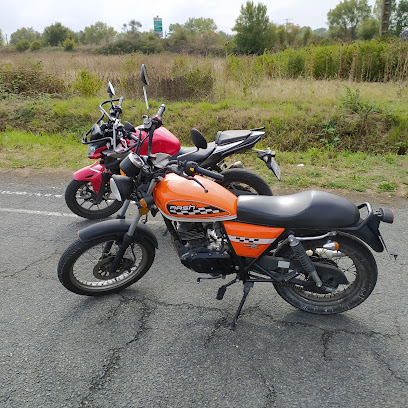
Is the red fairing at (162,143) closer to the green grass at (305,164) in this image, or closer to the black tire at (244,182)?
the black tire at (244,182)

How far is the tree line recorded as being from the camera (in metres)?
33.8

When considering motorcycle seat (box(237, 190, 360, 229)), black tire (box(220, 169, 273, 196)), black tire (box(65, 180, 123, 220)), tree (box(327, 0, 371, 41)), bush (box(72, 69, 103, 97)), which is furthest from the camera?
tree (box(327, 0, 371, 41))

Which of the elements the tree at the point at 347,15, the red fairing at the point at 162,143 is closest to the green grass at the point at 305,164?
the red fairing at the point at 162,143

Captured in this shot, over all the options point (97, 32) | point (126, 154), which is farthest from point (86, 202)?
point (97, 32)

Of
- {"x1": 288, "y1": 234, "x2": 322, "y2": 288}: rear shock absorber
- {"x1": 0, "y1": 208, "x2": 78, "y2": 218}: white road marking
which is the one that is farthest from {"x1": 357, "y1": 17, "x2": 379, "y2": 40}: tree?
{"x1": 288, "y1": 234, "x2": 322, "y2": 288}: rear shock absorber

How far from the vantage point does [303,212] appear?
2.48 metres

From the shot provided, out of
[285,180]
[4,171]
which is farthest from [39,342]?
[4,171]

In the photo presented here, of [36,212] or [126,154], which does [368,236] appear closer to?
[126,154]

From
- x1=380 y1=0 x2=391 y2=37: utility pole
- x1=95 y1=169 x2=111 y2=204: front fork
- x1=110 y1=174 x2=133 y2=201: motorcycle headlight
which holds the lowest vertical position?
x1=95 y1=169 x2=111 y2=204: front fork

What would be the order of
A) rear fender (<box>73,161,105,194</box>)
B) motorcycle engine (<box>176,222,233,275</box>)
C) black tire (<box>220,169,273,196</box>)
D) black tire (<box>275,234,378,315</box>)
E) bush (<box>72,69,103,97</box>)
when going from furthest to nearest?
bush (<box>72,69,103,97</box>)
rear fender (<box>73,161,105,194</box>)
black tire (<box>220,169,273,196</box>)
motorcycle engine (<box>176,222,233,275</box>)
black tire (<box>275,234,378,315</box>)

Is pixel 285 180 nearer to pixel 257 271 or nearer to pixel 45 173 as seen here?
pixel 257 271

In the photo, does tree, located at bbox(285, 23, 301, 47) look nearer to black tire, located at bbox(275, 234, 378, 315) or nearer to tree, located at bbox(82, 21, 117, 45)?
tree, located at bbox(82, 21, 117, 45)

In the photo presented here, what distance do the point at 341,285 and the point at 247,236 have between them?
0.87 m

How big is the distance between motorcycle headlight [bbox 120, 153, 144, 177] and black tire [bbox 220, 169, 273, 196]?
1.81 m
